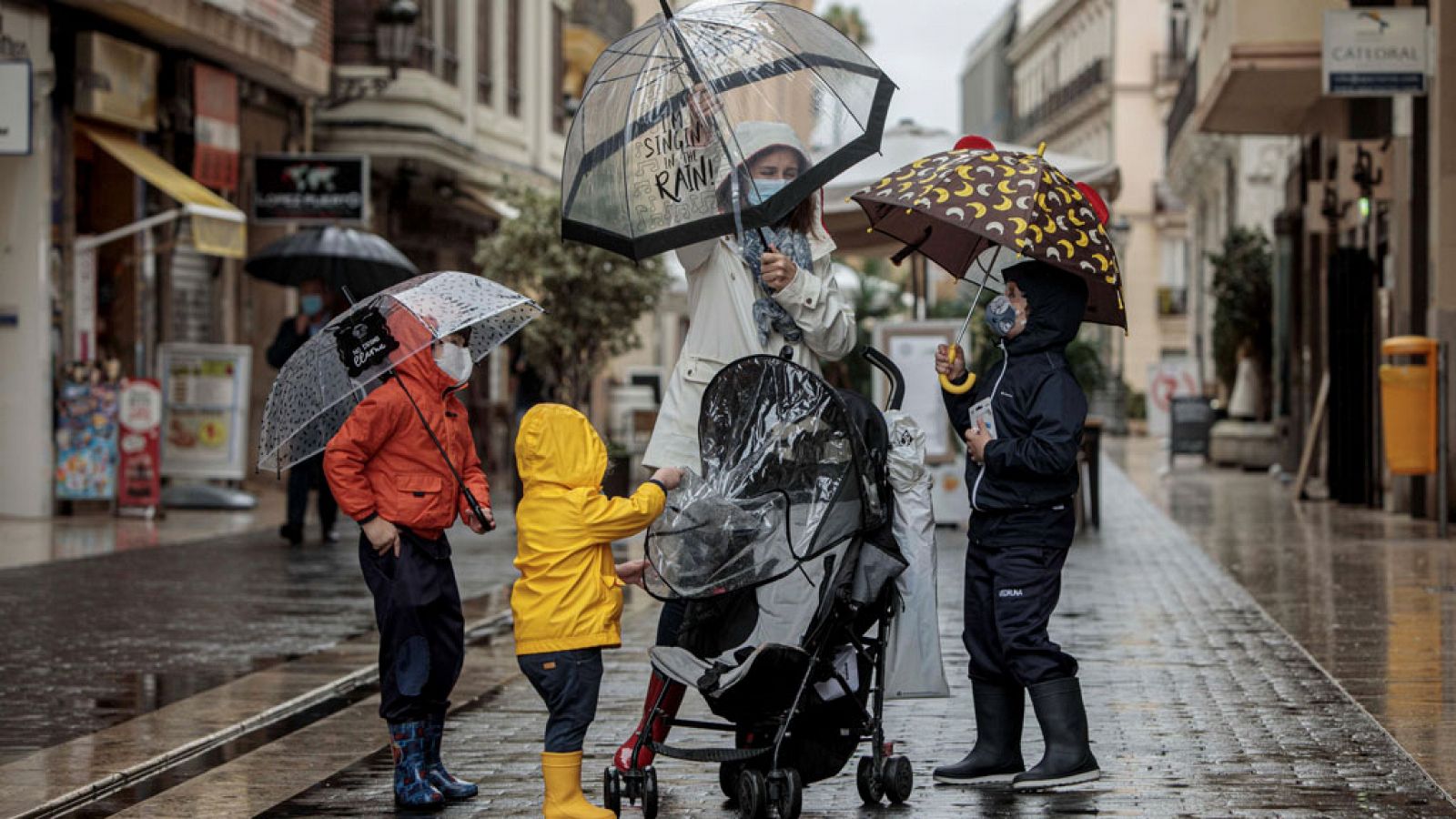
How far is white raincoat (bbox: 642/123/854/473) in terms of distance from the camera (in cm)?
642

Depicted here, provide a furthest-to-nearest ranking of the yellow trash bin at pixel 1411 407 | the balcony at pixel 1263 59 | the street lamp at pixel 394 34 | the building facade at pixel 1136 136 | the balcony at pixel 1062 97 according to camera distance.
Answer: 1. the balcony at pixel 1062 97
2. the building facade at pixel 1136 136
3. the street lamp at pixel 394 34
4. the balcony at pixel 1263 59
5. the yellow trash bin at pixel 1411 407

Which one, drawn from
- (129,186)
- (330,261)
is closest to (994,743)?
(330,261)

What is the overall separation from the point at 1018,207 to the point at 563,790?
2.11 metres

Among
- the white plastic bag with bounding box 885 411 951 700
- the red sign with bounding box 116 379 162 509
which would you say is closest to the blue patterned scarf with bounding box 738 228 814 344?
the white plastic bag with bounding box 885 411 951 700

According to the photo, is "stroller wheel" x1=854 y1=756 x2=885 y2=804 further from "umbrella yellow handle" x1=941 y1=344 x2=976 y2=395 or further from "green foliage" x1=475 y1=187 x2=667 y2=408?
"green foliage" x1=475 y1=187 x2=667 y2=408

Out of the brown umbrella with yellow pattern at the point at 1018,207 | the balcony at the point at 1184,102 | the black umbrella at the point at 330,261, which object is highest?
the balcony at the point at 1184,102

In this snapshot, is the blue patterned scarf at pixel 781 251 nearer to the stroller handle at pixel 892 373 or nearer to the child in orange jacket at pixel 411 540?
the stroller handle at pixel 892 373

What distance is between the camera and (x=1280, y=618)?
11.1 metres

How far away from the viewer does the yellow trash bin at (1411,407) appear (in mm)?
16438

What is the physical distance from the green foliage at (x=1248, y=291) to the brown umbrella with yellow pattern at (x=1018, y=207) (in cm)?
2515

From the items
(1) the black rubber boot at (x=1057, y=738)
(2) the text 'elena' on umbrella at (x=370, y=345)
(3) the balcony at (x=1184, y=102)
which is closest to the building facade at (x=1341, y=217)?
(3) the balcony at (x=1184, y=102)

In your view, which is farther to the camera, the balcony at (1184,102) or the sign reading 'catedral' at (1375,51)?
the balcony at (1184,102)

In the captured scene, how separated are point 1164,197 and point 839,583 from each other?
69.3 m

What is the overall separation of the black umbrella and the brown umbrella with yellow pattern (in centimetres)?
1149
